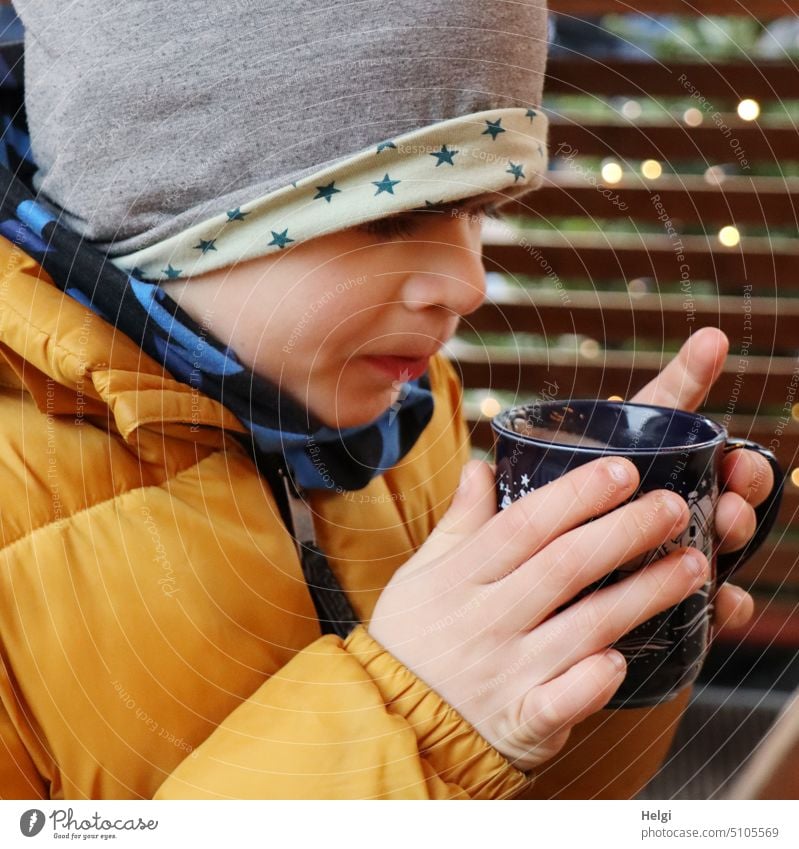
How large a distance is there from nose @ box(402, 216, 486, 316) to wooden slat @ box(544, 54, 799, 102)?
0.22 metres

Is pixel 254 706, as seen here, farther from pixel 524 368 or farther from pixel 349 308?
pixel 524 368

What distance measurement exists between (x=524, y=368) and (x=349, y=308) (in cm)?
27

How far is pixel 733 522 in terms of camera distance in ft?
0.77

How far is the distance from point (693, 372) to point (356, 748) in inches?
6.8

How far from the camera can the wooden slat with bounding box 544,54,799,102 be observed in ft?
1.44

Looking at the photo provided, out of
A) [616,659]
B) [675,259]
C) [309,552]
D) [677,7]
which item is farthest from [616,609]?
[675,259]

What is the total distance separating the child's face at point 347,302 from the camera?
0.25 metres

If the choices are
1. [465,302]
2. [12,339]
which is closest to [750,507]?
[465,302]

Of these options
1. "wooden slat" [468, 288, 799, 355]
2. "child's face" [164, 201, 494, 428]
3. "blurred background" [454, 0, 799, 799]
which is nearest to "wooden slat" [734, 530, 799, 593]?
"blurred background" [454, 0, 799, 799]

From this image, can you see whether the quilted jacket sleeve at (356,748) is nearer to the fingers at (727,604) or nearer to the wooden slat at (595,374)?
the fingers at (727,604)

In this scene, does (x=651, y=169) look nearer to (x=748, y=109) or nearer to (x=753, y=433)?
(x=748, y=109)

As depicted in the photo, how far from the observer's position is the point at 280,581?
27cm

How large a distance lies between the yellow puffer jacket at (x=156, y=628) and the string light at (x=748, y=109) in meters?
0.32
